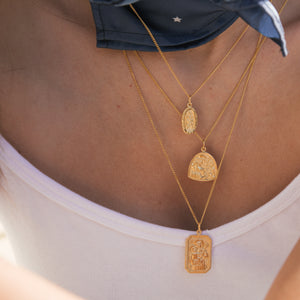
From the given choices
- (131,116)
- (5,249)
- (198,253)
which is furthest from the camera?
(5,249)

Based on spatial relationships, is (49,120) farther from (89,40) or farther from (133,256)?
(133,256)

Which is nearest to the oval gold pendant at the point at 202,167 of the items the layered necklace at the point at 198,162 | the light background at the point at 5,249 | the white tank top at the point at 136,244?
the layered necklace at the point at 198,162

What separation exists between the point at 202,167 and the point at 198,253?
0.70ft

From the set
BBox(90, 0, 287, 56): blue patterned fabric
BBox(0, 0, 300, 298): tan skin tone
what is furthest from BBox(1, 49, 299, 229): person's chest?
BBox(90, 0, 287, 56): blue patterned fabric

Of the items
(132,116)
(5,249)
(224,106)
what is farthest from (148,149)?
(5,249)

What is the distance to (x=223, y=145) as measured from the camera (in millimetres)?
1029

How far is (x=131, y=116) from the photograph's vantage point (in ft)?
3.35

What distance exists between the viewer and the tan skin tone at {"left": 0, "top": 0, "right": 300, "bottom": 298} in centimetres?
99

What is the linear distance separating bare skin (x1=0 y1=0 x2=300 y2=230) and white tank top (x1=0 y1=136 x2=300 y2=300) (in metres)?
0.05

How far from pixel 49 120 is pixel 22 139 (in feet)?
0.27

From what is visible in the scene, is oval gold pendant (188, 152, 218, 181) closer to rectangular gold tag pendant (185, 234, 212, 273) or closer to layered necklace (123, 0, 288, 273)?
layered necklace (123, 0, 288, 273)

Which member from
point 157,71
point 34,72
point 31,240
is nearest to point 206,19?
point 157,71

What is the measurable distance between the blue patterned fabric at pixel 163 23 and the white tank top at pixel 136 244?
378mm

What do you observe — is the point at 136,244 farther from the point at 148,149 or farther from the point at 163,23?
the point at 163,23
